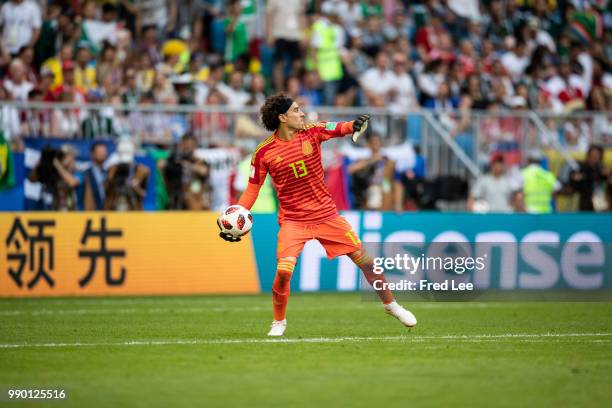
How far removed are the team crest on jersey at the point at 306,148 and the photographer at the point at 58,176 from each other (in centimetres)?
798

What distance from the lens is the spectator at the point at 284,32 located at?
24.4m

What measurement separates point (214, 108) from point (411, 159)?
3888mm

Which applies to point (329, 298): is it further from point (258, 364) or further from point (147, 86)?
point (258, 364)

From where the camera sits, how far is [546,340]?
12.0 metres

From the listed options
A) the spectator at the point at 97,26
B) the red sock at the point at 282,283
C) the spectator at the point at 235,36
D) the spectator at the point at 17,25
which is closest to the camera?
the red sock at the point at 282,283

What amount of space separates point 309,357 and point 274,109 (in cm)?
298

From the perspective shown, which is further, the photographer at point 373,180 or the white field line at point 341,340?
the photographer at point 373,180

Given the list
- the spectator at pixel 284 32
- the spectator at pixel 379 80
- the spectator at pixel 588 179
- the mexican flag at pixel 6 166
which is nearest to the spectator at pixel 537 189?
the spectator at pixel 588 179

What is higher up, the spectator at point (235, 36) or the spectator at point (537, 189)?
the spectator at point (235, 36)

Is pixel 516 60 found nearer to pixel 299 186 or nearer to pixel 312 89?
pixel 312 89

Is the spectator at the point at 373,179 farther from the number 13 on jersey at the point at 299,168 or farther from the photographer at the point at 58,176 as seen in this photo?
the number 13 on jersey at the point at 299,168

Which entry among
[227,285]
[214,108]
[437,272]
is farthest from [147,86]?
[437,272]

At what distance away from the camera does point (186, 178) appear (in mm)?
20328

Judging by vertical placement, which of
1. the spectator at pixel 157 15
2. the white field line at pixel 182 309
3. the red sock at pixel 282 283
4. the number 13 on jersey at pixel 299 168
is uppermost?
the spectator at pixel 157 15
